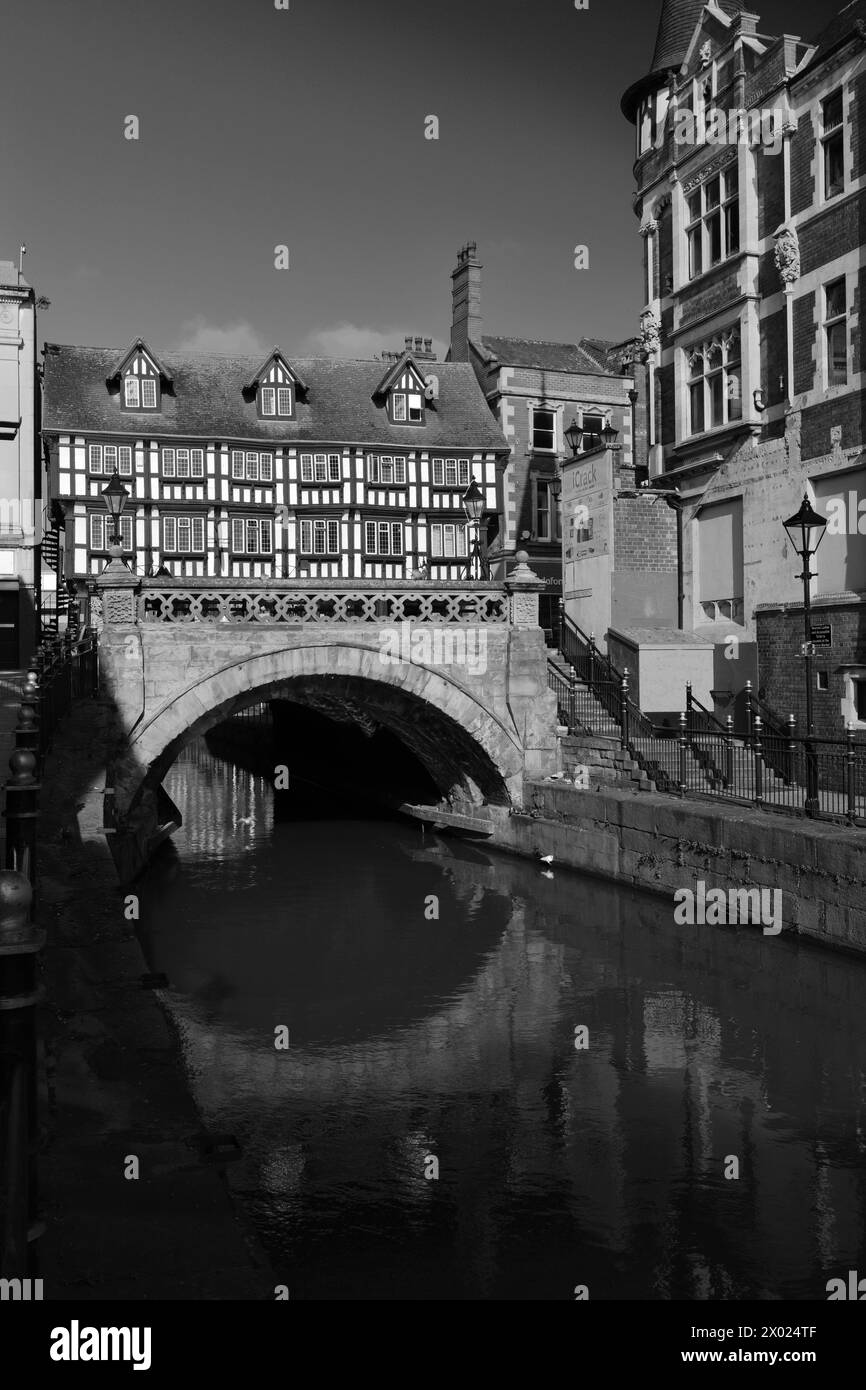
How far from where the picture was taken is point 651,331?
24.8 meters

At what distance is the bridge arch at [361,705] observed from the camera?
1862 centimetres

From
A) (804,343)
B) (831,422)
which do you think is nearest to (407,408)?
(804,343)

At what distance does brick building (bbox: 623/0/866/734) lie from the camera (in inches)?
750

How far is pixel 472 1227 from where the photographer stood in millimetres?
7367

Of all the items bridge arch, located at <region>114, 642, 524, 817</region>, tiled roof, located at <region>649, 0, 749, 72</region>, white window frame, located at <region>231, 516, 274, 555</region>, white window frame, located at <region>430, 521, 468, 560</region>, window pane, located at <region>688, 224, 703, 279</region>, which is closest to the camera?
bridge arch, located at <region>114, 642, 524, 817</region>

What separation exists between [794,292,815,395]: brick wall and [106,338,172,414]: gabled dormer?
22.9 meters

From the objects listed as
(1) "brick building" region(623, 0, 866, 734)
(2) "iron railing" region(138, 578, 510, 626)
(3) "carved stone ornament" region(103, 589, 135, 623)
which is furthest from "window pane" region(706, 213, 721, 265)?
(3) "carved stone ornament" region(103, 589, 135, 623)

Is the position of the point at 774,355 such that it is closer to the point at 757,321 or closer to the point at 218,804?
the point at 757,321

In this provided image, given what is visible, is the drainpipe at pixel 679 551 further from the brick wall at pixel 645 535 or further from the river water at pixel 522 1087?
the river water at pixel 522 1087

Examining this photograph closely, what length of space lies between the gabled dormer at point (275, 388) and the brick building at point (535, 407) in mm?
7402

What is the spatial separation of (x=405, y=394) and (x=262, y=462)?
5829 mm

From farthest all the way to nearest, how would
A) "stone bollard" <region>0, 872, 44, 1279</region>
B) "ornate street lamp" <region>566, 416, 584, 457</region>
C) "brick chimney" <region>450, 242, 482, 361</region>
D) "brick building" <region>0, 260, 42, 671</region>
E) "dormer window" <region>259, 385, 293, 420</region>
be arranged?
"brick chimney" <region>450, 242, 482, 361</region>
"dormer window" <region>259, 385, 293, 420</region>
"brick building" <region>0, 260, 42, 671</region>
"ornate street lamp" <region>566, 416, 584, 457</region>
"stone bollard" <region>0, 872, 44, 1279</region>

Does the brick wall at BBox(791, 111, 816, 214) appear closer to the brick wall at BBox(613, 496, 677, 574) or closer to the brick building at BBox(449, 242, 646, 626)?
the brick wall at BBox(613, 496, 677, 574)
